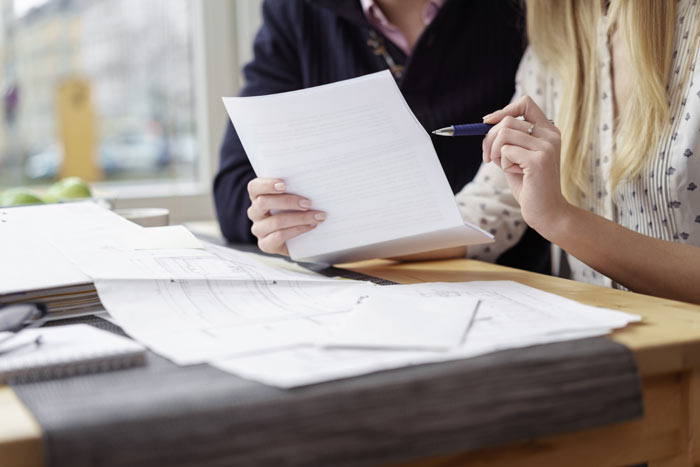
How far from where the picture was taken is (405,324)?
570 mm

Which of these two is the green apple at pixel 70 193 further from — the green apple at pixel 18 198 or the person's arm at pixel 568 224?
the person's arm at pixel 568 224

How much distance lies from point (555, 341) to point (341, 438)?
18 centimetres

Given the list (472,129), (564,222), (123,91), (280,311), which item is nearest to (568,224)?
(564,222)

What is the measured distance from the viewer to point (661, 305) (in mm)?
688

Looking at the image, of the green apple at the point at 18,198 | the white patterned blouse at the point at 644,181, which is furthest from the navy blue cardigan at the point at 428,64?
the green apple at the point at 18,198

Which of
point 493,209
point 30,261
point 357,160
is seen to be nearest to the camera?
point 30,261

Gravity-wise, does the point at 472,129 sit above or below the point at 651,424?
above

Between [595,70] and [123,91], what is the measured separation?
120 cm

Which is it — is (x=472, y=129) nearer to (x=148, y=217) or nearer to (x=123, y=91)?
(x=148, y=217)

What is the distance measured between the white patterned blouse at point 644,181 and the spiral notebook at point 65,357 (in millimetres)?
640

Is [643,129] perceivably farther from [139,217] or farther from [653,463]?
[139,217]

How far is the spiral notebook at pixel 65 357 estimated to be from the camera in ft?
1.57

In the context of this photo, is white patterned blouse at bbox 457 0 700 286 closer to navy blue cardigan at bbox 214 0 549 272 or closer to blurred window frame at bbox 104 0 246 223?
navy blue cardigan at bbox 214 0 549 272

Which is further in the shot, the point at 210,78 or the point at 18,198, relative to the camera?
the point at 210,78
